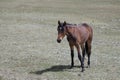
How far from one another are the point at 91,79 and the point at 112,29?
15.5 m

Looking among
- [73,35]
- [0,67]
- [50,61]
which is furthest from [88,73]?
[0,67]

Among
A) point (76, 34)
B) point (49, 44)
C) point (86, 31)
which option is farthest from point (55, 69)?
point (49, 44)

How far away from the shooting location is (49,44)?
22.4m

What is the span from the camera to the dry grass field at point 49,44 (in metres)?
15.2

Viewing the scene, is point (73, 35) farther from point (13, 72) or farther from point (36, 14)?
point (36, 14)

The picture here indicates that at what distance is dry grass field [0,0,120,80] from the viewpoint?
599 inches

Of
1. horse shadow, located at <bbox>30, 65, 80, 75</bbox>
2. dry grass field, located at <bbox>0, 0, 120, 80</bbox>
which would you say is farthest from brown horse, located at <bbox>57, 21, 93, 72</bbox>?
dry grass field, located at <bbox>0, 0, 120, 80</bbox>

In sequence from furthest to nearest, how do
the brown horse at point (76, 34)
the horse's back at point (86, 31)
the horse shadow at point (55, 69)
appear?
the horse shadow at point (55, 69)
the horse's back at point (86, 31)
the brown horse at point (76, 34)

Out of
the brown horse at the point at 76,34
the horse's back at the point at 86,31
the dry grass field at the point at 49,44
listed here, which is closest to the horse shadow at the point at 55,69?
the dry grass field at the point at 49,44

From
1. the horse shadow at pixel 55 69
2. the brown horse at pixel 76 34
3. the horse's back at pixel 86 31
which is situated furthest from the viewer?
the horse shadow at pixel 55 69

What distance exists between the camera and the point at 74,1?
Answer: 53.8 m

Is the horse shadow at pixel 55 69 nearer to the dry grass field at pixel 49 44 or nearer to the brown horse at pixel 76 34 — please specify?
the dry grass field at pixel 49 44

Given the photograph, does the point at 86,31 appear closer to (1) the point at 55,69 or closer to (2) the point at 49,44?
(1) the point at 55,69

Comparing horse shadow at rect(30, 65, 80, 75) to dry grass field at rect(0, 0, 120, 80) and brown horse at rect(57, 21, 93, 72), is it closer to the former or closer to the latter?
dry grass field at rect(0, 0, 120, 80)
